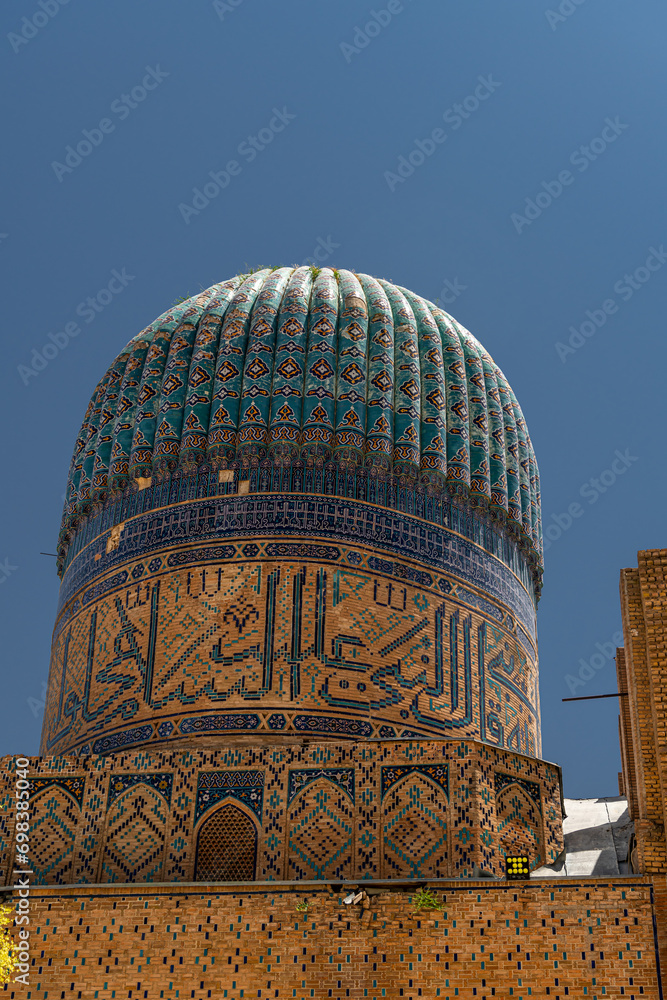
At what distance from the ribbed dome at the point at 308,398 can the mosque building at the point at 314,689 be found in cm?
3

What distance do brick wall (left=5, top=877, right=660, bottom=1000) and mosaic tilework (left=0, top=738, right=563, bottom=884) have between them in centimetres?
50

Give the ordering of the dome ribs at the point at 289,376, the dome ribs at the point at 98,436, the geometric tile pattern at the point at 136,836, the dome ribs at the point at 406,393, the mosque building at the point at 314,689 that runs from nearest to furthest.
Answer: the mosque building at the point at 314,689, the geometric tile pattern at the point at 136,836, the dome ribs at the point at 289,376, the dome ribs at the point at 406,393, the dome ribs at the point at 98,436

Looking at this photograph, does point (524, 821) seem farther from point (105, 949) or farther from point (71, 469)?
point (71, 469)

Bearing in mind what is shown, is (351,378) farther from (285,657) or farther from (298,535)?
(285,657)

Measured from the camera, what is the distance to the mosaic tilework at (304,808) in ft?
29.3

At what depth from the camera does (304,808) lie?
29.9 ft

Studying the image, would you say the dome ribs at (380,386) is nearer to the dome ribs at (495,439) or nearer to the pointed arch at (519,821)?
the dome ribs at (495,439)

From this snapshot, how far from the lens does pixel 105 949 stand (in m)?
8.46

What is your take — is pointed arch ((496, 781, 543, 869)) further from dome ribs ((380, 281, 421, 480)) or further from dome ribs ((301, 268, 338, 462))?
dome ribs ((301, 268, 338, 462))

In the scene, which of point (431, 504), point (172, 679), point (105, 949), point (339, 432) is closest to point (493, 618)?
point (431, 504)

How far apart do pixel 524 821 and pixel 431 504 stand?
288cm

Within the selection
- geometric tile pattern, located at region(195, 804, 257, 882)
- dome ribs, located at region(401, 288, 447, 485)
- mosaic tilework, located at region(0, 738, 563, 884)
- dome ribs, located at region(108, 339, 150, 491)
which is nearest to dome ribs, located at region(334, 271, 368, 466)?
dome ribs, located at region(401, 288, 447, 485)

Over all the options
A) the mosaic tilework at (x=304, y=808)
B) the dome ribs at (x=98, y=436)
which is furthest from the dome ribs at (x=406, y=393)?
the mosaic tilework at (x=304, y=808)

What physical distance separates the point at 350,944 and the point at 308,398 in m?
4.64
